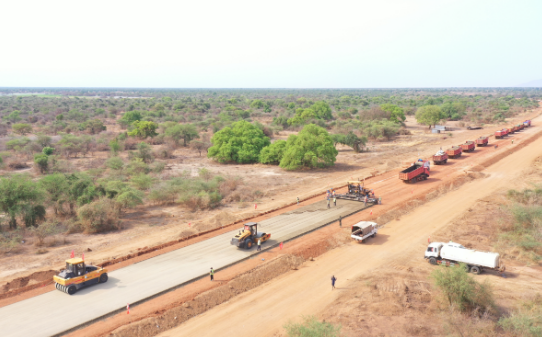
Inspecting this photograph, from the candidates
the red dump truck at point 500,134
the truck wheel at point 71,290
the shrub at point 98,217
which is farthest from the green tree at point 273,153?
the red dump truck at point 500,134

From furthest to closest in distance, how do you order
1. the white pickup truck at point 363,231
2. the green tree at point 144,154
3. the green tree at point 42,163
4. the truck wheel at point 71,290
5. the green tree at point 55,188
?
the green tree at point 144,154
the green tree at point 42,163
the green tree at point 55,188
the white pickup truck at point 363,231
the truck wheel at point 71,290

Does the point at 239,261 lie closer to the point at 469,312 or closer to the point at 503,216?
the point at 469,312

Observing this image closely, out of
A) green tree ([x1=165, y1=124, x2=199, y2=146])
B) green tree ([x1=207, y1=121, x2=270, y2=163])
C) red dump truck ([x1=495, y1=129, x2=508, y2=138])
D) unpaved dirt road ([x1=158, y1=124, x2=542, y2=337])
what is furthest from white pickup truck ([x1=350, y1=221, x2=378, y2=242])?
red dump truck ([x1=495, y1=129, x2=508, y2=138])

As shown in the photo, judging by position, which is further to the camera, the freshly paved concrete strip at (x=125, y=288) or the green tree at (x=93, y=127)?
the green tree at (x=93, y=127)

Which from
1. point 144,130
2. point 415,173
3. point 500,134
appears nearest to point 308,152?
point 415,173

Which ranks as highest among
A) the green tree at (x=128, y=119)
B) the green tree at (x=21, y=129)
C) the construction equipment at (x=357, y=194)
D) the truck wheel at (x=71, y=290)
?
the green tree at (x=128, y=119)

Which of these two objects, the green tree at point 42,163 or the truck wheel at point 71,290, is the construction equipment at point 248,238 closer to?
the truck wheel at point 71,290

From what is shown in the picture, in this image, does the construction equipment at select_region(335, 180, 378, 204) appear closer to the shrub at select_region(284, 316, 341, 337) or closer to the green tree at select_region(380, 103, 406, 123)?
the shrub at select_region(284, 316, 341, 337)

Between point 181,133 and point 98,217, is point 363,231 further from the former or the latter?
point 181,133
